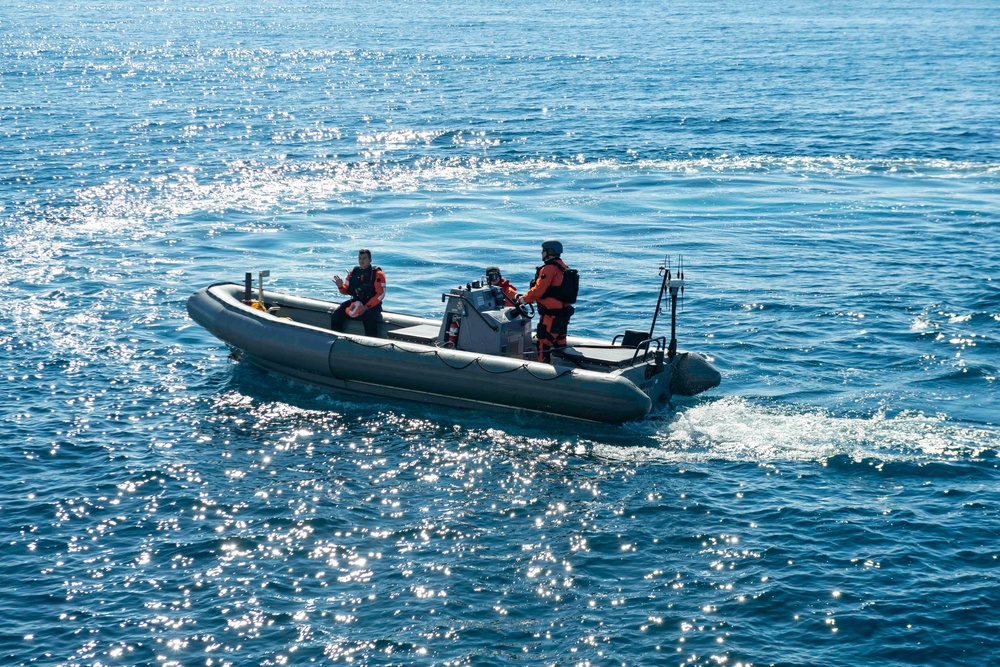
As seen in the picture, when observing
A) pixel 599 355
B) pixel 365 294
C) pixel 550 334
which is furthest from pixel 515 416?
pixel 365 294

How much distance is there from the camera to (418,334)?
18047 millimetres

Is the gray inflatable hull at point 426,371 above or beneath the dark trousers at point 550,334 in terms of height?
beneath

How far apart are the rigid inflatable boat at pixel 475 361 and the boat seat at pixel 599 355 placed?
0.6 inches

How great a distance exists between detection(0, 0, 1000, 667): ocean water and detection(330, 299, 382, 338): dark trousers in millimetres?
1233

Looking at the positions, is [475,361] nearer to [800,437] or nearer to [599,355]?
[599,355]

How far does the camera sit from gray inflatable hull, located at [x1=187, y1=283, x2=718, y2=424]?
15.8m

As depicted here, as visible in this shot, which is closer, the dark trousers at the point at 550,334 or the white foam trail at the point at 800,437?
the white foam trail at the point at 800,437

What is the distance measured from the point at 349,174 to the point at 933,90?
1095 inches

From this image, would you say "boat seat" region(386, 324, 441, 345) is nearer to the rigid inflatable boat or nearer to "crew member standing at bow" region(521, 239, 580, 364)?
the rigid inflatable boat

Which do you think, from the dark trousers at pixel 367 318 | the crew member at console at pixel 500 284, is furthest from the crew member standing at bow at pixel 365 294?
the crew member at console at pixel 500 284

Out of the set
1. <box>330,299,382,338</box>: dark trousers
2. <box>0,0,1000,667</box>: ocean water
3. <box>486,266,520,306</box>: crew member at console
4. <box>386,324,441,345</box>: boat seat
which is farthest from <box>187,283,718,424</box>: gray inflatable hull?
<box>486,266,520,306</box>: crew member at console

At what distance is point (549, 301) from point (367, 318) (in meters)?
3.31

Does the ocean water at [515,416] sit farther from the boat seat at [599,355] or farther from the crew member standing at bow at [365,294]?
the crew member standing at bow at [365,294]

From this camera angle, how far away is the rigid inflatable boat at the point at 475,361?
52.4 feet
